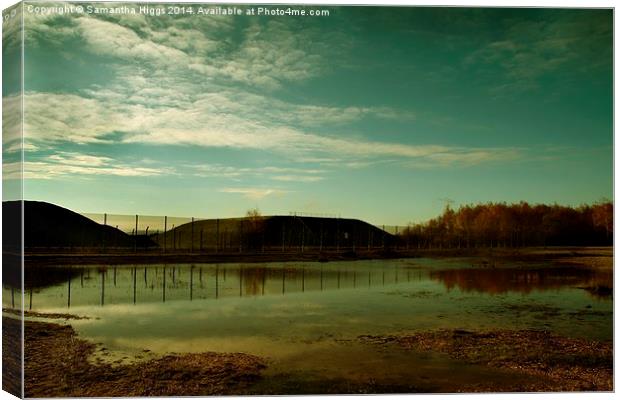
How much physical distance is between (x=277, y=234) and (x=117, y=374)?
18.6ft

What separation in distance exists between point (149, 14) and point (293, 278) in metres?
5.76

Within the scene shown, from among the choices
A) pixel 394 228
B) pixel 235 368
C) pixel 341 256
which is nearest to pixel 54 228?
pixel 235 368

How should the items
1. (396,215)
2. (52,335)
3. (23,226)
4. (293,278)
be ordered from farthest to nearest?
(293,278), (396,215), (52,335), (23,226)

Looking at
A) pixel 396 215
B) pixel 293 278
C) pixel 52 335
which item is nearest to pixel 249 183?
pixel 396 215

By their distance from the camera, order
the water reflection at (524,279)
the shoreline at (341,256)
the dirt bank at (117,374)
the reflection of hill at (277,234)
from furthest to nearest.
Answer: the reflection of hill at (277,234), the water reflection at (524,279), the shoreline at (341,256), the dirt bank at (117,374)

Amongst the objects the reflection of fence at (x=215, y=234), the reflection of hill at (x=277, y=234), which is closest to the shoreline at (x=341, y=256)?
the reflection of fence at (x=215, y=234)

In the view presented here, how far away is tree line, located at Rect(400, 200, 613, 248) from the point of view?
25.7 ft

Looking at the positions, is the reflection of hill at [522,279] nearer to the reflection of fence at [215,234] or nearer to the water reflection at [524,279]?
the water reflection at [524,279]

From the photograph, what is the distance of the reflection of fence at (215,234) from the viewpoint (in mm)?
8203

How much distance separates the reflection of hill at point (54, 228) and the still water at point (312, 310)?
0.42 metres

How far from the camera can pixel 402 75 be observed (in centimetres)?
746

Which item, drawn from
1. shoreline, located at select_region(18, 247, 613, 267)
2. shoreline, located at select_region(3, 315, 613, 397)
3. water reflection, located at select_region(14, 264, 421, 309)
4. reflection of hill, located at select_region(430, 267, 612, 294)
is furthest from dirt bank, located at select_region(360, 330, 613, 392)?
water reflection, located at select_region(14, 264, 421, 309)

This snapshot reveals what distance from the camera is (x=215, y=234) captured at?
11.7 m

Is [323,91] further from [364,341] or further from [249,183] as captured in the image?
[364,341]
